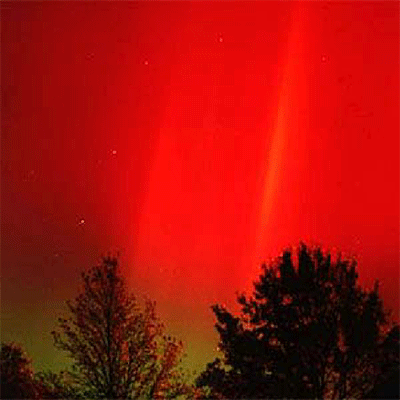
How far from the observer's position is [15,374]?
20688 mm

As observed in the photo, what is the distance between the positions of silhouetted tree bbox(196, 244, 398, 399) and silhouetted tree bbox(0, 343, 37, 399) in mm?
4359

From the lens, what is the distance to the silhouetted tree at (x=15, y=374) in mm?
18438

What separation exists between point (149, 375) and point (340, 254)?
5817 millimetres

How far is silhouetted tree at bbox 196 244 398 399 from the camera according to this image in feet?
56.7

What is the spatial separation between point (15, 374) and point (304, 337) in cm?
857

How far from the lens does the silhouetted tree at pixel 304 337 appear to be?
17.3 metres

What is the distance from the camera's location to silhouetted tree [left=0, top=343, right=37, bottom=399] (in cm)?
1844

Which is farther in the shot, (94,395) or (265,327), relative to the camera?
(265,327)

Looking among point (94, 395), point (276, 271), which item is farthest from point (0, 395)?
point (276, 271)

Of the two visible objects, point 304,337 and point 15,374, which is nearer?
point 304,337

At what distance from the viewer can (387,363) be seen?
17.5 meters

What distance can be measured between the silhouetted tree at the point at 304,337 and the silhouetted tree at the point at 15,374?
436 cm

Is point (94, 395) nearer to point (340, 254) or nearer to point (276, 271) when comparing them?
point (276, 271)

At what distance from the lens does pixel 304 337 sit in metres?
17.5
